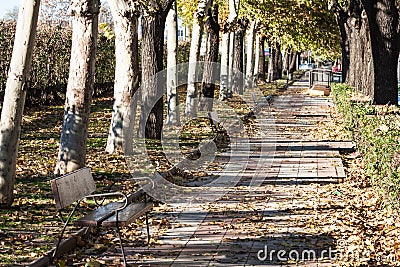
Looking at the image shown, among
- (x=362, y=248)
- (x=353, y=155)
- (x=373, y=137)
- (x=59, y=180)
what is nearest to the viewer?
(x=59, y=180)

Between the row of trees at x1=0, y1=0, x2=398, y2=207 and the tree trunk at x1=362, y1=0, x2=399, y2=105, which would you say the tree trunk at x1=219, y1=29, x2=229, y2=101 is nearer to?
the row of trees at x1=0, y1=0, x2=398, y2=207

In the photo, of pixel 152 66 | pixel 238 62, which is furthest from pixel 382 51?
pixel 238 62

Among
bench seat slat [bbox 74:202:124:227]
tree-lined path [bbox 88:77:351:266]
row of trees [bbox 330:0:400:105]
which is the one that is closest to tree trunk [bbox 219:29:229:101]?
row of trees [bbox 330:0:400:105]

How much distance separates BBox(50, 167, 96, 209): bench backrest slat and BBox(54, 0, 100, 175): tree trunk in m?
3.40

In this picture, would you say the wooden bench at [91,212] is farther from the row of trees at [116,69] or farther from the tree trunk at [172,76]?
the tree trunk at [172,76]

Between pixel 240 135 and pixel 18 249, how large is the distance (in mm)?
14200

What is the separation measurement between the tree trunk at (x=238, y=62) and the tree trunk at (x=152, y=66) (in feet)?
60.9

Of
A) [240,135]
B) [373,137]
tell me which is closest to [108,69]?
[240,135]

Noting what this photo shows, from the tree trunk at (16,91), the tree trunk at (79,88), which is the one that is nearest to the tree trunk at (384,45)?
the tree trunk at (79,88)

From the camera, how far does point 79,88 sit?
1244 centimetres

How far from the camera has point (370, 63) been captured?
22.9 metres

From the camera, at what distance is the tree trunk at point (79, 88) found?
1223cm

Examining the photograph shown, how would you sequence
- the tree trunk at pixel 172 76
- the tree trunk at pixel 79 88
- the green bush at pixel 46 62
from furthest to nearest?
the green bush at pixel 46 62
the tree trunk at pixel 172 76
the tree trunk at pixel 79 88

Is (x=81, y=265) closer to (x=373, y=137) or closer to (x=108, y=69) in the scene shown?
(x=373, y=137)
